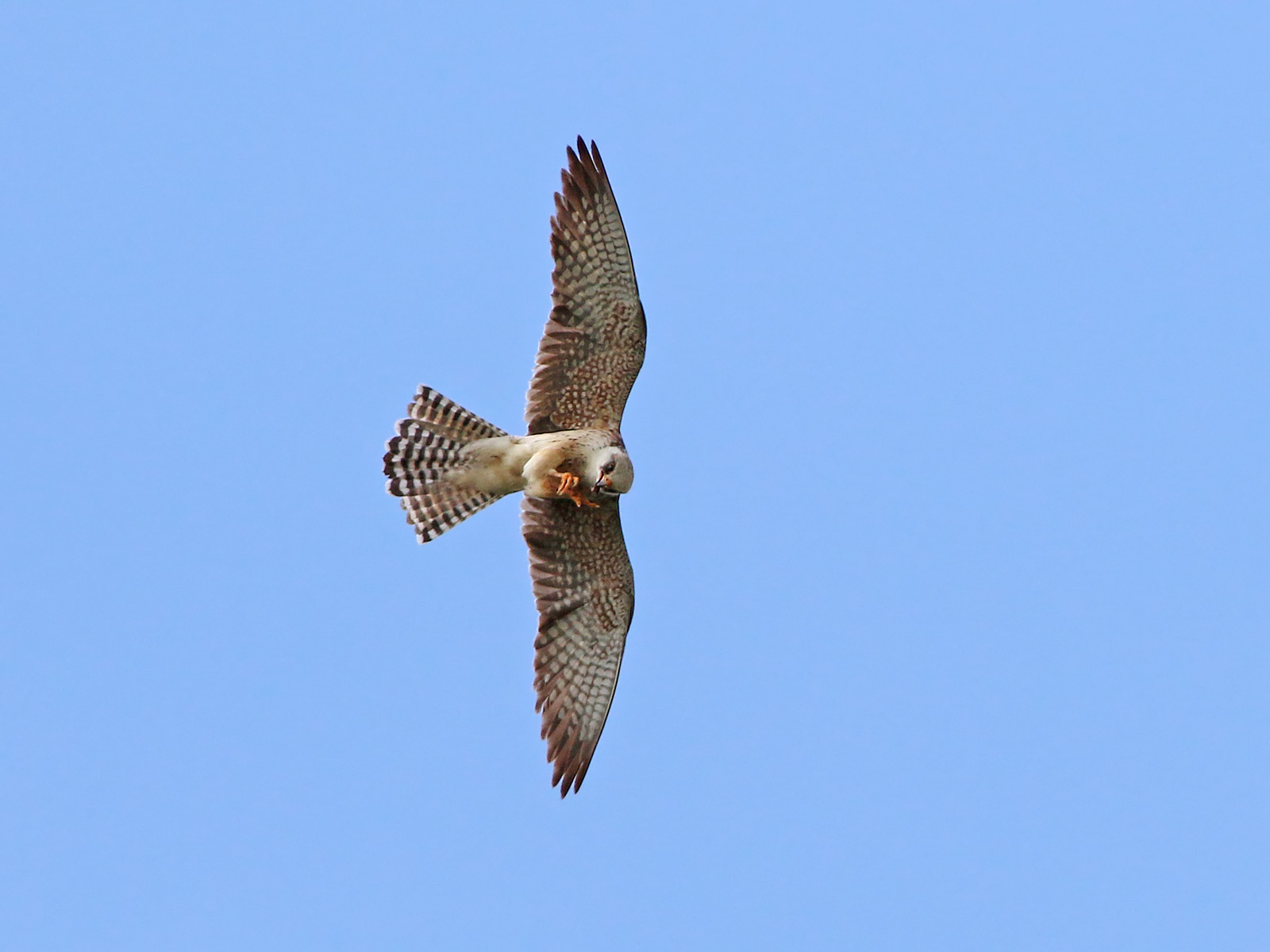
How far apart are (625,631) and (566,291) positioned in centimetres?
251

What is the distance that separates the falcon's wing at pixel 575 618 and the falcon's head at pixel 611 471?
0.39 metres

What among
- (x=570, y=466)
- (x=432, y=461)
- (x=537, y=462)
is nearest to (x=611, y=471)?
(x=570, y=466)

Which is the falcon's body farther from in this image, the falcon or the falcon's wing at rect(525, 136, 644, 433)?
the falcon's wing at rect(525, 136, 644, 433)

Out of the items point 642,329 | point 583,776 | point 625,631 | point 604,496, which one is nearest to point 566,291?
point 642,329

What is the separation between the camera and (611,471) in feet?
41.8

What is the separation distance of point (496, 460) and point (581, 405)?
694 millimetres

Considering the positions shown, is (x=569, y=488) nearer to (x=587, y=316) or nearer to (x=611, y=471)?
(x=611, y=471)

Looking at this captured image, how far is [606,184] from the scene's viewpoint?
12.9 meters

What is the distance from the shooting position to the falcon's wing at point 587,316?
1286 cm

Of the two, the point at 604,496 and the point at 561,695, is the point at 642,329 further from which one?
the point at 561,695

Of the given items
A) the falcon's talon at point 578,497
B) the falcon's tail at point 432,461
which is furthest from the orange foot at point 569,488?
the falcon's tail at point 432,461

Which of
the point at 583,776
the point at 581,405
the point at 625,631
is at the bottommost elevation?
the point at 583,776

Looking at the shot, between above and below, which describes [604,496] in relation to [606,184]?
below

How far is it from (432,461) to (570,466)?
1.02 m
